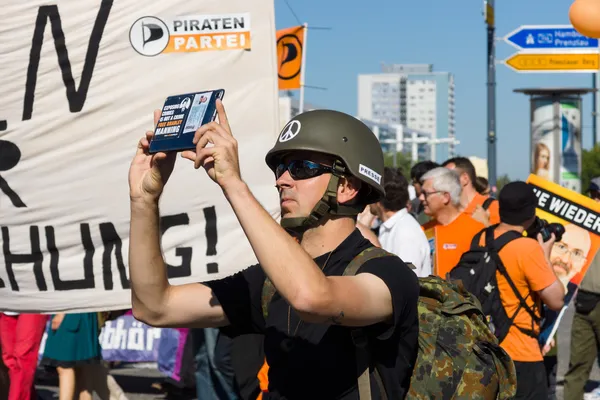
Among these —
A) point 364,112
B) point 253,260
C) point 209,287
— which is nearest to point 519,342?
point 253,260

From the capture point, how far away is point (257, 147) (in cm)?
523

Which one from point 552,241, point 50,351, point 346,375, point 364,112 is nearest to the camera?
point 346,375

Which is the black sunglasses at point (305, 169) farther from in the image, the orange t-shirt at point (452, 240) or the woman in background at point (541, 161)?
the woman in background at point (541, 161)

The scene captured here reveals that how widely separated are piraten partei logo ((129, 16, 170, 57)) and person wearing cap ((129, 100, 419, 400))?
212 centimetres

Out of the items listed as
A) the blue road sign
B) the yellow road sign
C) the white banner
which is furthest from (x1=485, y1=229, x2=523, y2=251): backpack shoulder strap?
the yellow road sign

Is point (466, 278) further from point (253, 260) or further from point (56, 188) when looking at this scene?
point (56, 188)

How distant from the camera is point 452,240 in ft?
23.8

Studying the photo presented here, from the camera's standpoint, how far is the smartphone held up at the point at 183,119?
107 inches

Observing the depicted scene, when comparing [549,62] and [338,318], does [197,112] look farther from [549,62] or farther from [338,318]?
[549,62]

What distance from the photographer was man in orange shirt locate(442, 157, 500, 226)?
8.43 meters

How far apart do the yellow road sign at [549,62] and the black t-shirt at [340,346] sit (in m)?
15.3

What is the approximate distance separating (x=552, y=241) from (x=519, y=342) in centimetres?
80

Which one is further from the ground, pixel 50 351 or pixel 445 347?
pixel 445 347

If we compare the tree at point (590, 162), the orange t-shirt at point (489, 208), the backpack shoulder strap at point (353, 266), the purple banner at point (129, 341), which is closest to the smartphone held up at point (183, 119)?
the backpack shoulder strap at point (353, 266)
